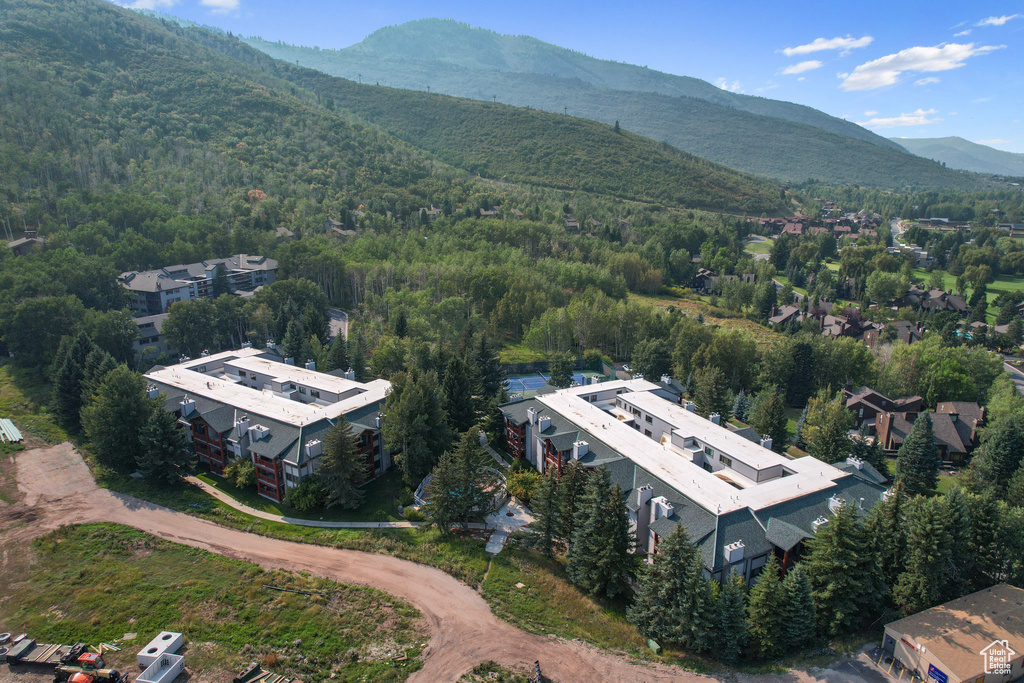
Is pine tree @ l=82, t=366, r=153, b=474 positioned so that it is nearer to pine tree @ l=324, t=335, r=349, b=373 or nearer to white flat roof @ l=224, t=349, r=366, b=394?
white flat roof @ l=224, t=349, r=366, b=394

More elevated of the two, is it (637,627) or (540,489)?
(540,489)

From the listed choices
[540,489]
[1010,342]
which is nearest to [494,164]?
[1010,342]

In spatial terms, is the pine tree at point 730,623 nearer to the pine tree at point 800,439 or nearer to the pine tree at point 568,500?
the pine tree at point 568,500

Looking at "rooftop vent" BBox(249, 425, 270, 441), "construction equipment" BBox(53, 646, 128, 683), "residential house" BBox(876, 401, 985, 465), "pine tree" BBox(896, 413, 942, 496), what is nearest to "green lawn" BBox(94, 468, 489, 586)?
"rooftop vent" BBox(249, 425, 270, 441)

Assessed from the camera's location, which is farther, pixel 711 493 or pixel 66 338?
pixel 66 338

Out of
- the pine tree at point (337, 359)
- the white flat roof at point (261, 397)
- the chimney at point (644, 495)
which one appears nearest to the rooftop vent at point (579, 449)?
the chimney at point (644, 495)

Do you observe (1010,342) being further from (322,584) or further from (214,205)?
(214,205)

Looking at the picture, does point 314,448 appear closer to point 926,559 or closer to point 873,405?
point 926,559
